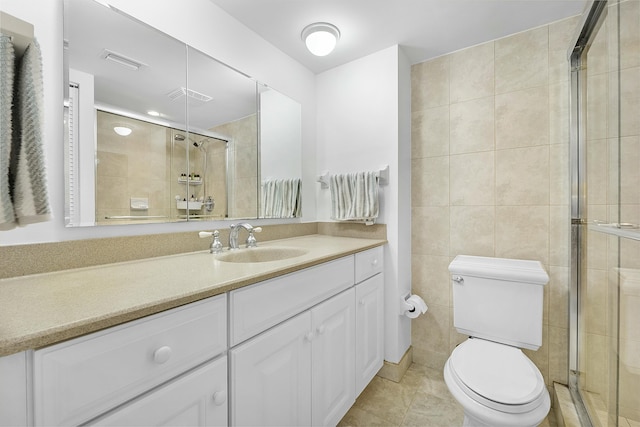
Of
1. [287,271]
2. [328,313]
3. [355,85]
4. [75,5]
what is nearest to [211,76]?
[75,5]

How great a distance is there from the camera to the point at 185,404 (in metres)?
0.69

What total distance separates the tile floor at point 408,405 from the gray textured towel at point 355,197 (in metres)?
1.04

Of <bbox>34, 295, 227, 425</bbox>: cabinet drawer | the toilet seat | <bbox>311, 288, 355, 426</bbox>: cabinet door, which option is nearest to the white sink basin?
<bbox>311, 288, 355, 426</bbox>: cabinet door

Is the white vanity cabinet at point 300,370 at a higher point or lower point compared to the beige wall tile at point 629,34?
lower

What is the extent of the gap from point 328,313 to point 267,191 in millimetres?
905

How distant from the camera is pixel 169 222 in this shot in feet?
4.20

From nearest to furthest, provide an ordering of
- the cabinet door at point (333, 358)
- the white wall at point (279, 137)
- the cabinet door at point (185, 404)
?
the cabinet door at point (185, 404), the cabinet door at point (333, 358), the white wall at point (279, 137)

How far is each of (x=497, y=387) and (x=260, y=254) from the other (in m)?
1.20

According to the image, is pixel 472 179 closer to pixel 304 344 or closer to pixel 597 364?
pixel 597 364

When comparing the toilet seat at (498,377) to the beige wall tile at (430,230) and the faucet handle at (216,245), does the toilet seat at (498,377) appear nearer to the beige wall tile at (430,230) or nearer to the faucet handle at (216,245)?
the beige wall tile at (430,230)

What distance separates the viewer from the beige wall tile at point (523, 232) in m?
1.63

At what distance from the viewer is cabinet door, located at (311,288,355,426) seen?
116 centimetres

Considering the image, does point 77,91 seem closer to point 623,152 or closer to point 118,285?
point 118,285

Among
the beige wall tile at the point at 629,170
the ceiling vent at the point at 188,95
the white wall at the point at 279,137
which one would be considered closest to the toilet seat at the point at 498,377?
the beige wall tile at the point at 629,170
